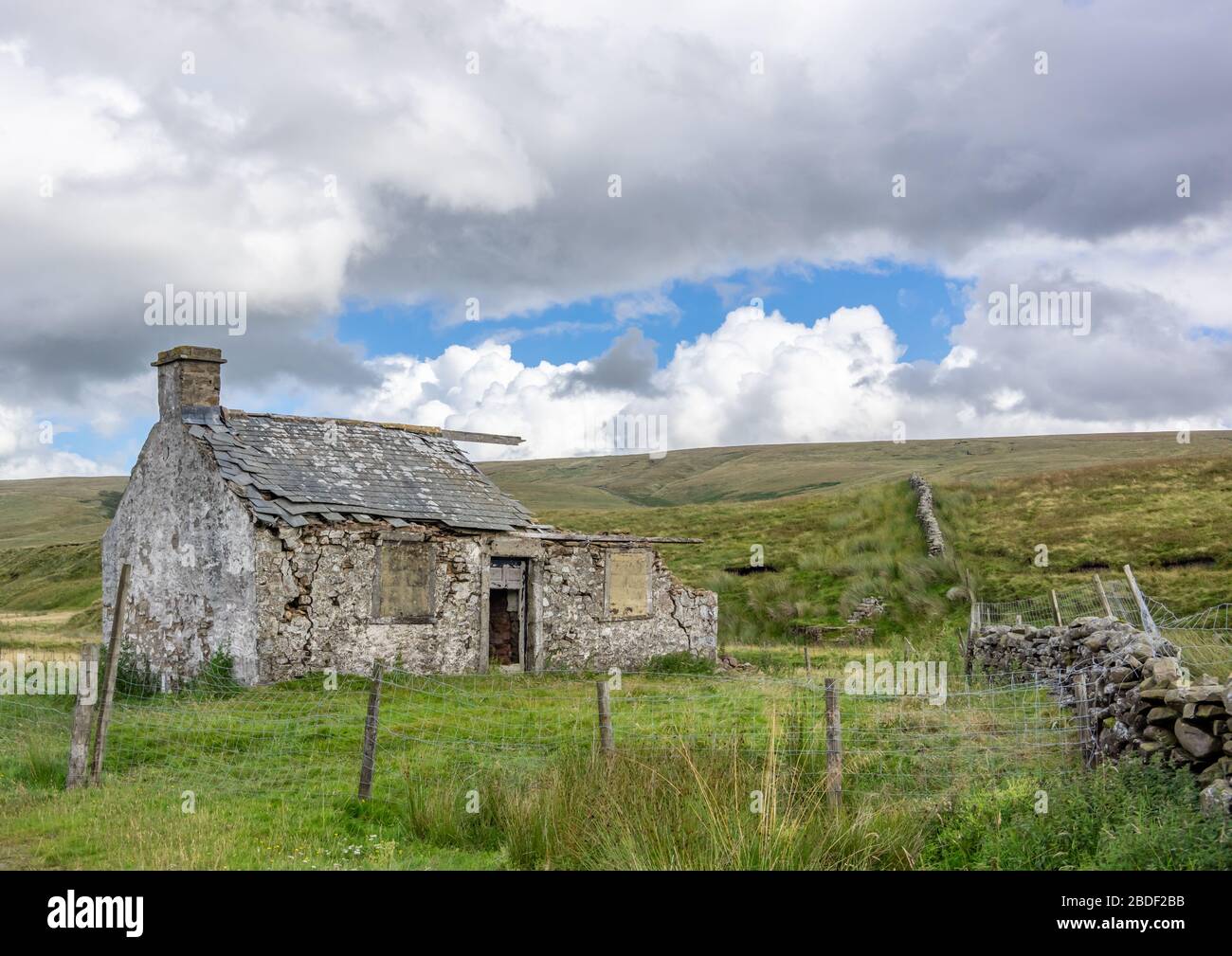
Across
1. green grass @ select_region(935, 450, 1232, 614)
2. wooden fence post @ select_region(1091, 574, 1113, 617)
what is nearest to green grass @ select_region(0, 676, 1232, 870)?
wooden fence post @ select_region(1091, 574, 1113, 617)

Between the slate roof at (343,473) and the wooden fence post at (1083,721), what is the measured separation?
12270mm

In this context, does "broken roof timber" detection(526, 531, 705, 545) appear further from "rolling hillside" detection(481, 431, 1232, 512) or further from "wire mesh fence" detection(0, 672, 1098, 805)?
"rolling hillside" detection(481, 431, 1232, 512)

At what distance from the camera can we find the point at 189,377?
19422 millimetres

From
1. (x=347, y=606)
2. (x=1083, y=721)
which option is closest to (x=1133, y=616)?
(x=1083, y=721)

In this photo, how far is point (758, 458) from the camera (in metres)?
165

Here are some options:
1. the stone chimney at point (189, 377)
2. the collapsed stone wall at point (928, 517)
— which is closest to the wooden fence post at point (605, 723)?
the stone chimney at point (189, 377)

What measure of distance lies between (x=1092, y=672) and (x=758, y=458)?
15564cm

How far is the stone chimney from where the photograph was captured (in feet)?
63.6

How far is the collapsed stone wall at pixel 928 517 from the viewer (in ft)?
98.4

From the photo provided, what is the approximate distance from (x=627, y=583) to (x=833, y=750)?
1401 centimetres

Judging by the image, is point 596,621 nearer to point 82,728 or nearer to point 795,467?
point 82,728

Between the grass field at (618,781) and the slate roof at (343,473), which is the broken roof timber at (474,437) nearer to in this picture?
the slate roof at (343,473)

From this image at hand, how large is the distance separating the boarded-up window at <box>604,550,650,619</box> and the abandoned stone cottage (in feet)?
0.12
